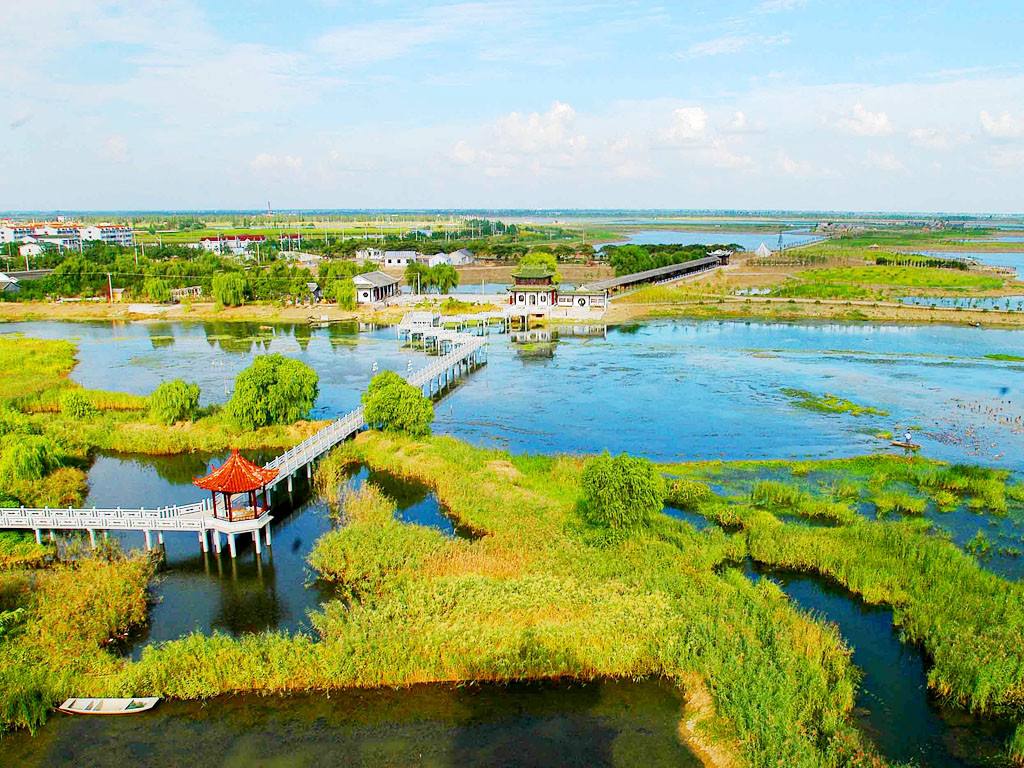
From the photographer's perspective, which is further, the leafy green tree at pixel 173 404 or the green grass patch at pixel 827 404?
the green grass patch at pixel 827 404

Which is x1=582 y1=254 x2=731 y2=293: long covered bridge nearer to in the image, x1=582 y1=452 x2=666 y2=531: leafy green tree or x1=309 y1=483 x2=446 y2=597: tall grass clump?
x1=582 y1=452 x2=666 y2=531: leafy green tree

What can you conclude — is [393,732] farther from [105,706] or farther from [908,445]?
[908,445]

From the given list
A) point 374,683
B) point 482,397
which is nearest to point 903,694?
point 374,683

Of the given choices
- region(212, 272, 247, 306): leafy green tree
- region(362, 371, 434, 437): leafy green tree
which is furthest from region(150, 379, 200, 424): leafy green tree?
region(212, 272, 247, 306): leafy green tree

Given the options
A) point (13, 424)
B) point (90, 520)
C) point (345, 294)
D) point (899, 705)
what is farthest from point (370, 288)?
point (899, 705)

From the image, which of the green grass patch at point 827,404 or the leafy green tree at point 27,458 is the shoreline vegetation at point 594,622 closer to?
the leafy green tree at point 27,458

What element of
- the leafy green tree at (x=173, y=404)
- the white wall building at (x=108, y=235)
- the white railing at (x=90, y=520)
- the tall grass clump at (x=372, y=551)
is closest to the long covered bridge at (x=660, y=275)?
the leafy green tree at (x=173, y=404)
